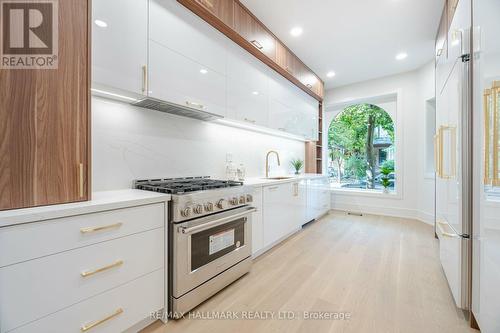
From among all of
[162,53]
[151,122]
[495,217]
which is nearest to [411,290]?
[495,217]

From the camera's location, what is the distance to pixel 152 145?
75.7 inches

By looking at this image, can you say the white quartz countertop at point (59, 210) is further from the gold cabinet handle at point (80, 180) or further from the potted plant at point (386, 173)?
the potted plant at point (386, 173)

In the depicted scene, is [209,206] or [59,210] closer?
[59,210]

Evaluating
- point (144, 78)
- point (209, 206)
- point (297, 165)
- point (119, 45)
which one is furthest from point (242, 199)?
point (297, 165)

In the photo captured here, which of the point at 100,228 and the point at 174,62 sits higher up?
the point at 174,62

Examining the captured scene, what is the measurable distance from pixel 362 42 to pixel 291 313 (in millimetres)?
3449

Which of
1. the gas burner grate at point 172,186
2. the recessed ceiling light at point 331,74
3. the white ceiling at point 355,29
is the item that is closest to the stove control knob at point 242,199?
the gas burner grate at point 172,186

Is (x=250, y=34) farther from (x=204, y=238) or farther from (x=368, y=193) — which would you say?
(x=368, y=193)

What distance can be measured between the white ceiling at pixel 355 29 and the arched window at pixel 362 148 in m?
1.15

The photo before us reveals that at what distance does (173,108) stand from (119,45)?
1.95 ft

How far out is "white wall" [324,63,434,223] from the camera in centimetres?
380

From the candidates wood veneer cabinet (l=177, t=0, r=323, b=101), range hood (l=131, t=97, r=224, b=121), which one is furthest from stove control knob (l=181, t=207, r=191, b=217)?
wood veneer cabinet (l=177, t=0, r=323, b=101)

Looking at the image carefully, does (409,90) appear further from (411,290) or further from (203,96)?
(203,96)

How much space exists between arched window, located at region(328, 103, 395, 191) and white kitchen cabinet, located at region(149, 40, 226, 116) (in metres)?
3.79
